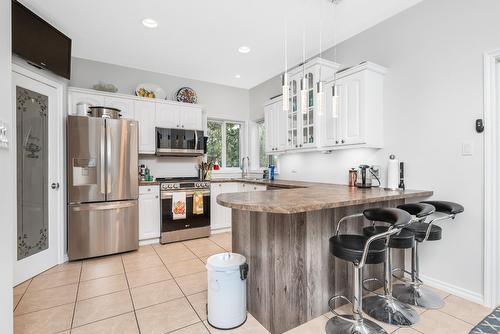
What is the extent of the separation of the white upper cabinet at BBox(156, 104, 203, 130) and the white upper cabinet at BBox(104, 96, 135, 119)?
410mm

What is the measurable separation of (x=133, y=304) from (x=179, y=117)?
3018 millimetres

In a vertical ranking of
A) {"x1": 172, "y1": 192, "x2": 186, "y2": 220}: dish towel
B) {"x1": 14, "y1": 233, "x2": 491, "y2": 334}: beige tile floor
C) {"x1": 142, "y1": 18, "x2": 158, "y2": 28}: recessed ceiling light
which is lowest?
{"x1": 14, "y1": 233, "x2": 491, "y2": 334}: beige tile floor

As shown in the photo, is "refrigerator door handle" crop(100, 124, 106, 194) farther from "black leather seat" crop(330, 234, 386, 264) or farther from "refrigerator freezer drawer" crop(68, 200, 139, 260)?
"black leather seat" crop(330, 234, 386, 264)

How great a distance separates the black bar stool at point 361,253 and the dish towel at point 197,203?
2669mm

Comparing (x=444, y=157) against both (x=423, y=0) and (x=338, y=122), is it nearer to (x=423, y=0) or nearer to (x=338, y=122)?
(x=338, y=122)

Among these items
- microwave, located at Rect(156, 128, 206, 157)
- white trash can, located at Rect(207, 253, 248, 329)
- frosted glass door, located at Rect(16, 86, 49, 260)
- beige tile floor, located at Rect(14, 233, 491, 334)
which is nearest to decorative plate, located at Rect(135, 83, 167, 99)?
microwave, located at Rect(156, 128, 206, 157)

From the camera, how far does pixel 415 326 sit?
1.90m

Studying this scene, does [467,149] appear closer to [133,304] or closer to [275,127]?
[275,127]

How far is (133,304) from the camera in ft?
7.43

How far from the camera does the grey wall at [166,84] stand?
398 centimetres

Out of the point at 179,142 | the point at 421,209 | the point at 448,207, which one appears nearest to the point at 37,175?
the point at 179,142

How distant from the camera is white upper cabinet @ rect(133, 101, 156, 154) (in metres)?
4.09

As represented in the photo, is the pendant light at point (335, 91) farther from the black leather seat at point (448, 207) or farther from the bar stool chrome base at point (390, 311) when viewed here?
the bar stool chrome base at point (390, 311)

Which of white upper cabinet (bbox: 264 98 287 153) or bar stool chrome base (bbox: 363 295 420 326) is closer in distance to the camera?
bar stool chrome base (bbox: 363 295 420 326)
